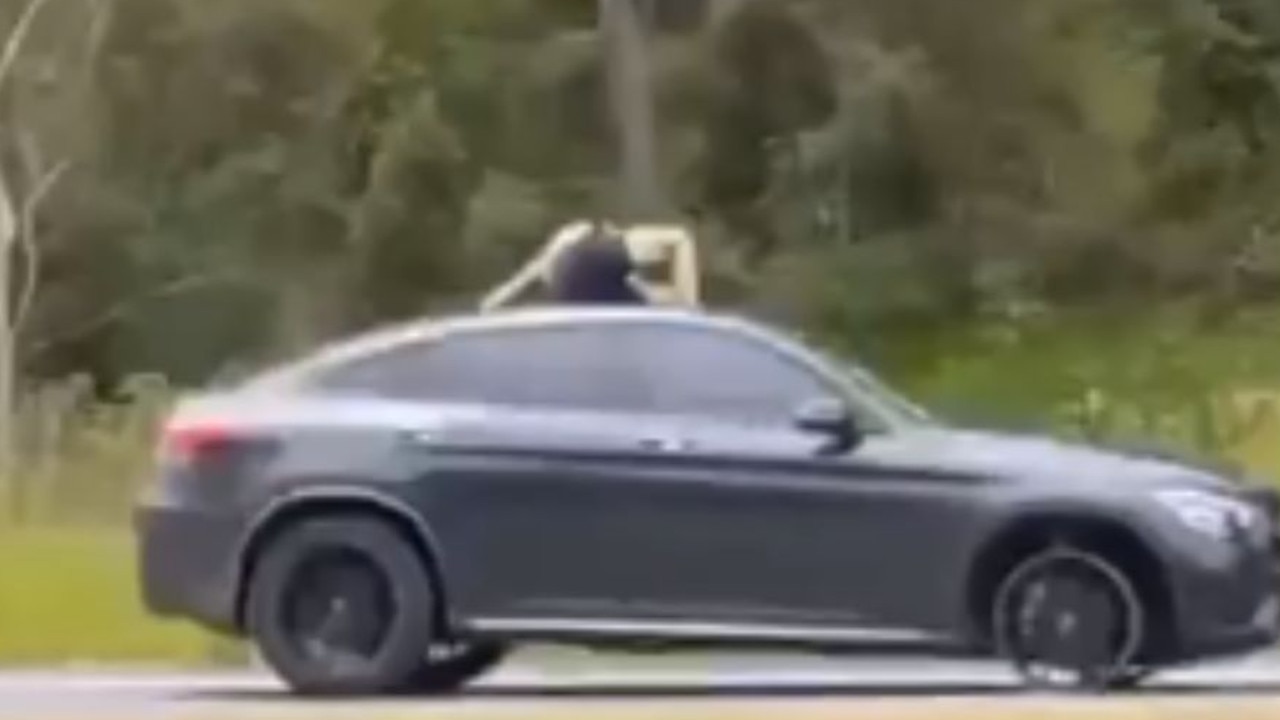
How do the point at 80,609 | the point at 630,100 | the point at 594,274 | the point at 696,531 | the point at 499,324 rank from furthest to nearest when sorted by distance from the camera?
1. the point at 630,100
2. the point at 80,609
3. the point at 594,274
4. the point at 499,324
5. the point at 696,531

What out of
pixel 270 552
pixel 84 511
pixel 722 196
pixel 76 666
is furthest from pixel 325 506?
pixel 722 196

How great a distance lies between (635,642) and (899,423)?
3.95ft

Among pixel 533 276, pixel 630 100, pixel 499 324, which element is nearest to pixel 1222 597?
pixel 499 324

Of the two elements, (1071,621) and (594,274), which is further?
(594,274)

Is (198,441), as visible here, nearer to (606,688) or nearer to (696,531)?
(696,531)

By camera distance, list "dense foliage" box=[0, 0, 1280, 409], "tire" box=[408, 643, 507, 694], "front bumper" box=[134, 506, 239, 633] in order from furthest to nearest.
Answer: "dense foliage" box=[0, 0, 1280, 409]
"tire" box=[408, 643, 507, 694]
"front bumper" box=[134, 506, 239, 633]

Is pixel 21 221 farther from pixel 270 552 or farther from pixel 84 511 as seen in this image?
pixel 270 552

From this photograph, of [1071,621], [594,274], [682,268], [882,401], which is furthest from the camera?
[682,268]

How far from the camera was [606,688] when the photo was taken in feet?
49.6

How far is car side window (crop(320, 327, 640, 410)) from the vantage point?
14.3 m

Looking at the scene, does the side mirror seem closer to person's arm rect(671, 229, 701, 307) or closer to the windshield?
the windshield

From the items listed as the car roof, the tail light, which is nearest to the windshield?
the car roof

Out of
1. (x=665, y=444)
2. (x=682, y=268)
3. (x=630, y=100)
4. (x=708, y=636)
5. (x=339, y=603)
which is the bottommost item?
(x=708, y=636)

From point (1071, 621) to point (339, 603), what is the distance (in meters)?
2.54
